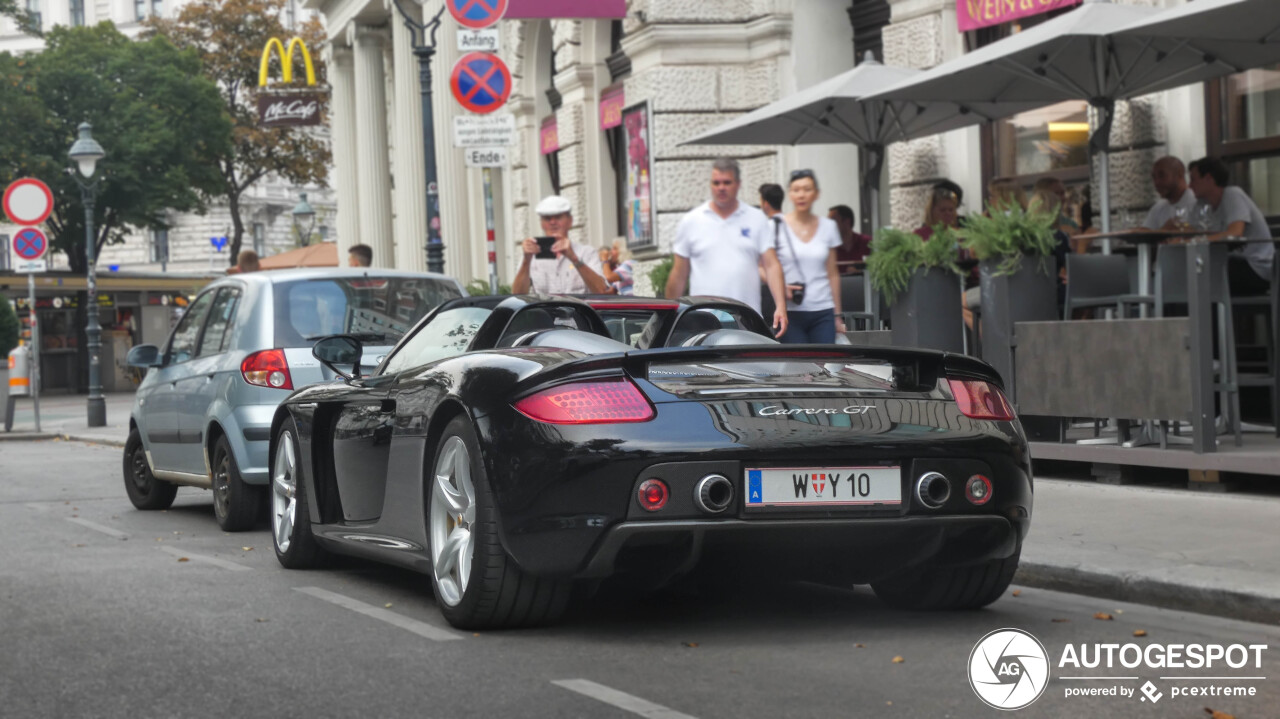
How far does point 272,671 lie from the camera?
5.48m

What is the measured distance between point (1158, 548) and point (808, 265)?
13.5ft

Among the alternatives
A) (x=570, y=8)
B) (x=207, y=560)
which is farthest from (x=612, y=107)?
(x=207, y=560)

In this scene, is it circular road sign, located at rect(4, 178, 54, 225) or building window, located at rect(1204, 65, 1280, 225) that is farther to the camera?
circular road sign, located at rect(4, 178, 54, 225)

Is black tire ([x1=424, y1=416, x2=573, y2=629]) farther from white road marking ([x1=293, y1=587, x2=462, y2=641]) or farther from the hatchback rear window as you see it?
the hatchback rear window

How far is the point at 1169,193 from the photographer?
1208 cm

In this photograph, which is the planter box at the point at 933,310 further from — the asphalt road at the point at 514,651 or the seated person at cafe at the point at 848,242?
the asphalt road at the point at 514,651

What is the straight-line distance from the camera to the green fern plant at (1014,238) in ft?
36.2

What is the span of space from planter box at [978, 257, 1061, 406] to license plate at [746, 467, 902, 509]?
5380mm

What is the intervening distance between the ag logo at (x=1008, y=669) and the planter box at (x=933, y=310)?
19.2ft

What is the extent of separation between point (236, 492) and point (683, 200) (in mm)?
10736

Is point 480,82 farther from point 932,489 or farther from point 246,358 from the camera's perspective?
point 932,489

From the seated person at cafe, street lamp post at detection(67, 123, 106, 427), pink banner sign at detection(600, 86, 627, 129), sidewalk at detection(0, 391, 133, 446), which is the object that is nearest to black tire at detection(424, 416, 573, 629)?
the seated person at cafe

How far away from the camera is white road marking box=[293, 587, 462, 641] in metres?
6.12
